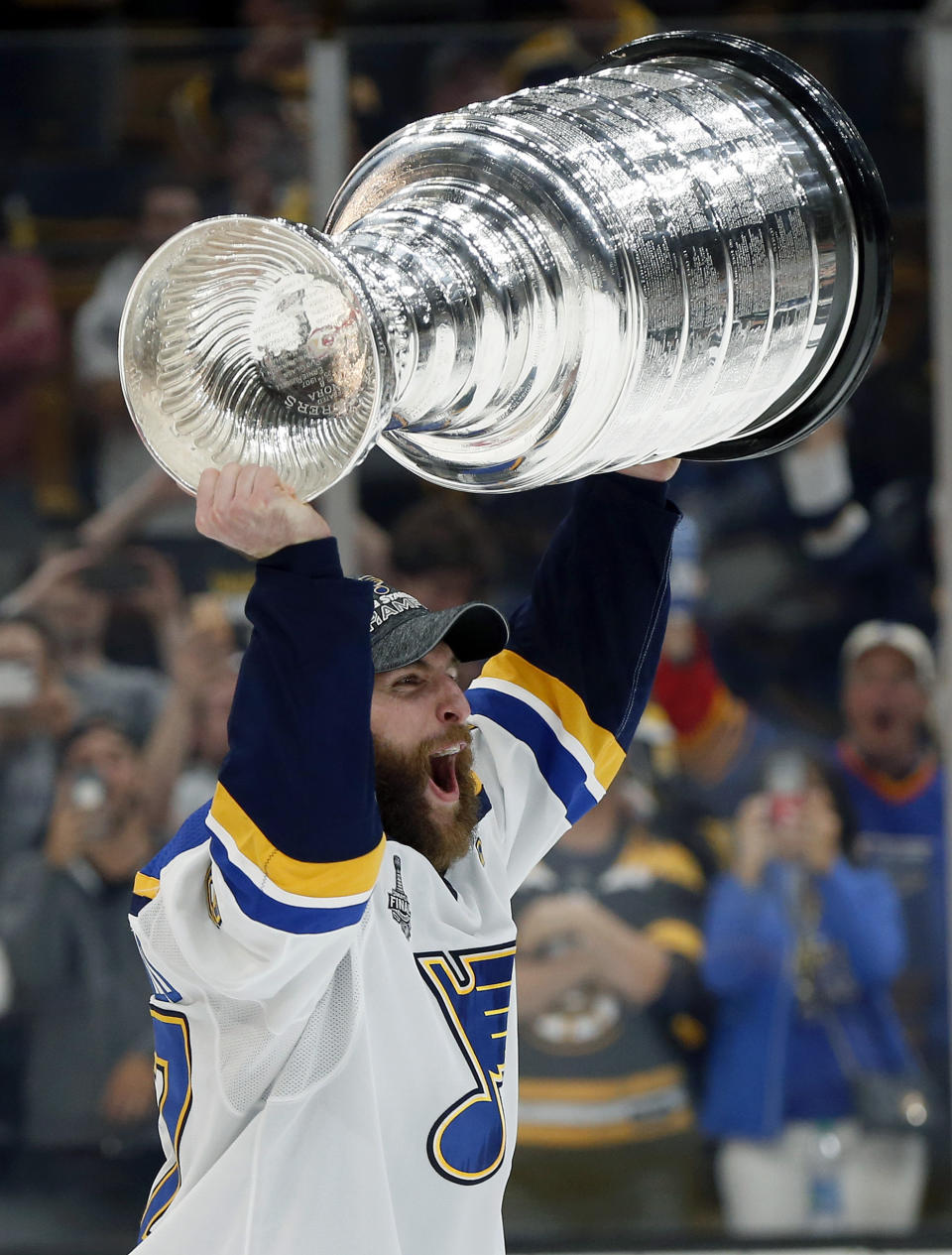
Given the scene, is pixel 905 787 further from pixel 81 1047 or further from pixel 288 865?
pixel 288 865

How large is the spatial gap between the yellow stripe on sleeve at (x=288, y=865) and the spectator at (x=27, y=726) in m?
2.05

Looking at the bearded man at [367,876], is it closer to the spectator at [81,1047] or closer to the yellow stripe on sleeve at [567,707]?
the yellow stripe on sleeve at [567,707]

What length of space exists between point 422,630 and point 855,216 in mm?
499

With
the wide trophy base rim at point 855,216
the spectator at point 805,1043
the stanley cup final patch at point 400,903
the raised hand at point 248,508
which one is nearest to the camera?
the raised hand at point 248,508

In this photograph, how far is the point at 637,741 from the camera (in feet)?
9.77

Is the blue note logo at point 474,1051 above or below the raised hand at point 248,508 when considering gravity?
below

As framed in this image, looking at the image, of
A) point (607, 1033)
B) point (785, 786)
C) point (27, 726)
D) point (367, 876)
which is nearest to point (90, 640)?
point (27, 726)

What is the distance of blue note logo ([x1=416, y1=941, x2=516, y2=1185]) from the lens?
1262 millimetres

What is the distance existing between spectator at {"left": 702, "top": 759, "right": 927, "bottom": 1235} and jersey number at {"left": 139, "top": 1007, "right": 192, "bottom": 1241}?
1820mm

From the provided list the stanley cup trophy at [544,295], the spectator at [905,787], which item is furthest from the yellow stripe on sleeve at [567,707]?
the spectator at [905,787]

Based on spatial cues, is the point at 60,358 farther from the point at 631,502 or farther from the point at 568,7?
the point at 631,502

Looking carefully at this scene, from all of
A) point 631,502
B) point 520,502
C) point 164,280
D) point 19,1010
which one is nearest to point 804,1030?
point 520,502

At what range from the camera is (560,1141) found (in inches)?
115

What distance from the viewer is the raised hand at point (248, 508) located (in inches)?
36.1
